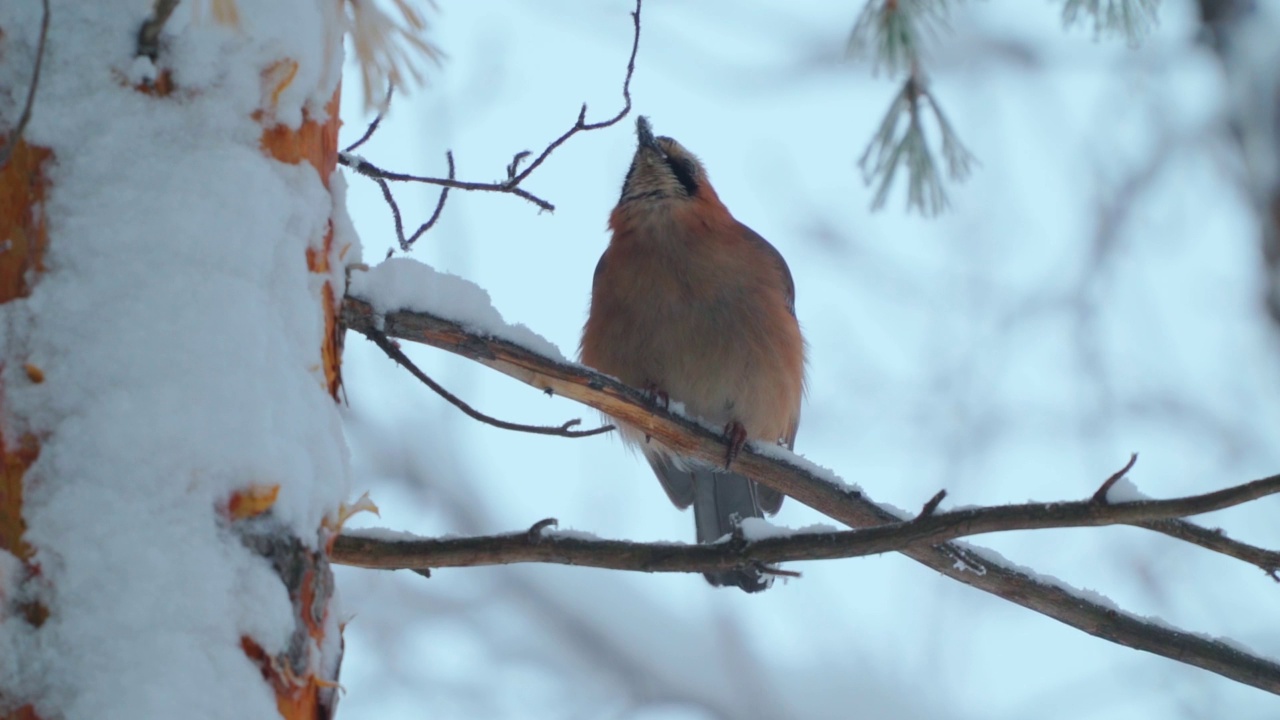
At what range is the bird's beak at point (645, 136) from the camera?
4.82m

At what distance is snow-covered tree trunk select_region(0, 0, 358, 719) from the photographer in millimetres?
1402

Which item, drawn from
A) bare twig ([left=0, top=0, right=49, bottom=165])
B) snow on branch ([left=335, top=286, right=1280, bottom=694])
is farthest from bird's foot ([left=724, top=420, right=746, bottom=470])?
bare twig ([left=0, top=0, right=49, bottom=165])

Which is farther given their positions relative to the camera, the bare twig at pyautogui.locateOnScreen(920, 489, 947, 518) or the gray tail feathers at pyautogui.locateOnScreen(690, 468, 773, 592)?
the gray tail feathers at pyautogui.locateOnScreen(690, 468, 773, 592)

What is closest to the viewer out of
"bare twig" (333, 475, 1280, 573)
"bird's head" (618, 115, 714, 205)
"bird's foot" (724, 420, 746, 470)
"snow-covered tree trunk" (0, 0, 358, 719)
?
"snow-covered tree trunk" (0, 0, 358, 719)

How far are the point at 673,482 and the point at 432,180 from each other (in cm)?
248

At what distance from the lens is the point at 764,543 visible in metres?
2.16

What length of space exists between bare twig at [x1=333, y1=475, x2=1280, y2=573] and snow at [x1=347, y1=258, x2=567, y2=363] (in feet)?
1.34

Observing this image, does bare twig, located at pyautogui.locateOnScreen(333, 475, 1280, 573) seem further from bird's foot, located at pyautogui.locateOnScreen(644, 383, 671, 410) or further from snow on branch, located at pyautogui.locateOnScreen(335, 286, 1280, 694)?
bird's foot, located at pyautogui.locateOnScreen(644, 383, 671, 410)

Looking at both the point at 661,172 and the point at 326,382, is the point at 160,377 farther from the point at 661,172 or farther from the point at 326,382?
the point at 661,172

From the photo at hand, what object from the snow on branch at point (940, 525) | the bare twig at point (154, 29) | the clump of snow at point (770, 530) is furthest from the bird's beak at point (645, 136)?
the bare twig at point (154, 29)

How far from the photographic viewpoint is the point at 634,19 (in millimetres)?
2891

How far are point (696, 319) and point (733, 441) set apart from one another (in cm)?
98

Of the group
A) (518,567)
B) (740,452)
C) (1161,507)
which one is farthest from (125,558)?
(518,567)

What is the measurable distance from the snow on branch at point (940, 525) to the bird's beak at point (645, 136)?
2.17m
